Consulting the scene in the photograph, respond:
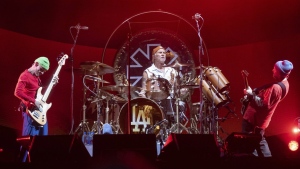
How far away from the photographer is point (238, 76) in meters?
10.1

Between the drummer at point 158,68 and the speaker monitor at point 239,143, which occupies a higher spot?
the drummer at point 158,68

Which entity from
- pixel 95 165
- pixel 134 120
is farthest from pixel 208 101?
pixel 95 165

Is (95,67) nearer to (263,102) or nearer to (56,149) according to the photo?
(263,102)

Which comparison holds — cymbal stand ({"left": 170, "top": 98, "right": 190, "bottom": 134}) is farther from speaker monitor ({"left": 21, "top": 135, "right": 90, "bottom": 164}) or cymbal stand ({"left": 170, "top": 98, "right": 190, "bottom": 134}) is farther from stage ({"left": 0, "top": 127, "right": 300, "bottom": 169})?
speaker monitor ({"left": 21, "top": 135, "right": 90, "bottom": 164})

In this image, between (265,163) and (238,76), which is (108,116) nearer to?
(238,76)

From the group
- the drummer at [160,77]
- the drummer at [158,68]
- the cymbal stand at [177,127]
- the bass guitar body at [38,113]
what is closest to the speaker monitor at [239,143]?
the cymbal stand at [177,127]

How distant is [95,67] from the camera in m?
8.32

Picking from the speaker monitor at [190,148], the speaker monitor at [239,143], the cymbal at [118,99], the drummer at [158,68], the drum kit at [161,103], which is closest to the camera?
the speaker monitor at [190,148]

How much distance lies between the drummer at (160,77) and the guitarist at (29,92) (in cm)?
214

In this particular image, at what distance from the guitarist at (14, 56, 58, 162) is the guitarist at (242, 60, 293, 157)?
12.8ft

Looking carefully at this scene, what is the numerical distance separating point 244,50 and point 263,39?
0.54m

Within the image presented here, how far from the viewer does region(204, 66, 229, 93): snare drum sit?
8195 mm

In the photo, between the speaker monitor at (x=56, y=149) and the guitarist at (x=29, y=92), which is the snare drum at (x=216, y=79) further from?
the speaker monitor at (x=56, y=149)

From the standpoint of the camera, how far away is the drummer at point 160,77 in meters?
8.28
